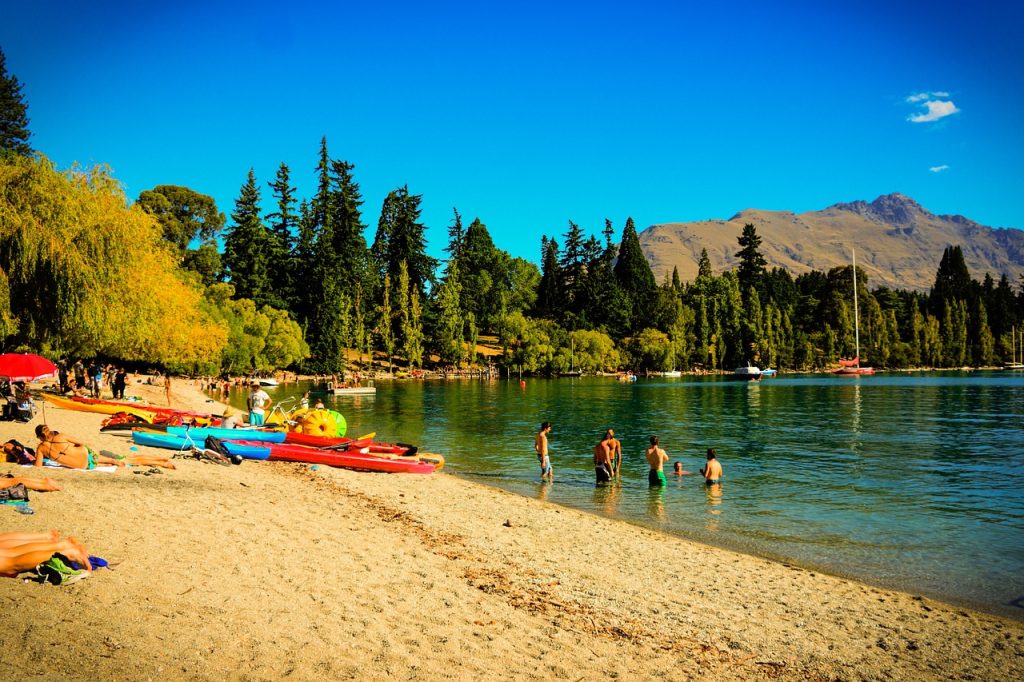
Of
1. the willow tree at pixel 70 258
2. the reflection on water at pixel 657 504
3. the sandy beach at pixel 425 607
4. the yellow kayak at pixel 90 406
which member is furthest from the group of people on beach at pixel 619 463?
the yellow kayak at pixel 90 406

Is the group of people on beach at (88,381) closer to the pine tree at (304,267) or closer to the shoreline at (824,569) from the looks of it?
the shoreline at (824,569)

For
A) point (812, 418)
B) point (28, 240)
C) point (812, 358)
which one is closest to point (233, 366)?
point (28, 240)

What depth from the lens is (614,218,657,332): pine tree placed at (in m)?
137

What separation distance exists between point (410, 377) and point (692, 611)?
3610 inches

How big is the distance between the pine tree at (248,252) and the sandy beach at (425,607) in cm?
7686

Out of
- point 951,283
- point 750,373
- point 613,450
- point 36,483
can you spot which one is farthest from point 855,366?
point 36,483

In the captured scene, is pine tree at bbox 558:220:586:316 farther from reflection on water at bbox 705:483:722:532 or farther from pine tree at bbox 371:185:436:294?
reflection on water at bbox 705:483:722:532

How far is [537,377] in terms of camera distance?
11444 centimetres

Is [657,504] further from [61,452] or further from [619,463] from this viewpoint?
[61,452]

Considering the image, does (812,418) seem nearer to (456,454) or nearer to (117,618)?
(456,454)

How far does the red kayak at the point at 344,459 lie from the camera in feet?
67.3

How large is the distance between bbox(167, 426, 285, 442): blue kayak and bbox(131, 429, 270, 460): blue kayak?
A: 0.12 metres

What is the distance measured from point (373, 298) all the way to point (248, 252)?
24607 millimetres

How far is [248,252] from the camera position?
86.6 m
